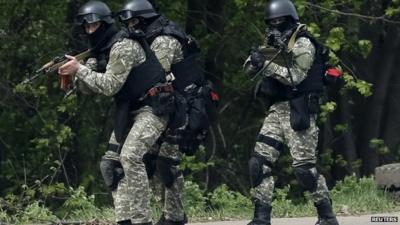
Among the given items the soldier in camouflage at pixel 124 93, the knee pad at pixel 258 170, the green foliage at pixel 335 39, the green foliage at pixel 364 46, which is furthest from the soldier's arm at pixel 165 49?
the green foliage at pixel 364 46

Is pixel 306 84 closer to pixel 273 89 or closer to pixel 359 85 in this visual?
pixel 273 89

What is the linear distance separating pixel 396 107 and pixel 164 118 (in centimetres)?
1044

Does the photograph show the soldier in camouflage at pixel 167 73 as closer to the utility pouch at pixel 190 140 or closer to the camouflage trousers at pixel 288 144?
the utility pouch at pixel 190 140

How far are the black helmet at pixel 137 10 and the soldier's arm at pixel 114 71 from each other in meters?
0.56

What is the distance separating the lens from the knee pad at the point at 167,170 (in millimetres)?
9984

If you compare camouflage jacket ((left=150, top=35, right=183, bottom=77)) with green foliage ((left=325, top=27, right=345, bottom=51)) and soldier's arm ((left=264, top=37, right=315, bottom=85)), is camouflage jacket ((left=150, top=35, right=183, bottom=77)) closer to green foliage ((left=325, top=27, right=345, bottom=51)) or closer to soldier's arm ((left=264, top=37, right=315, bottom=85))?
soldier's arm ((left=264, top=37, right=315, bottom=85))

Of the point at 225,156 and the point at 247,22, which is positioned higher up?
the point at 247,22

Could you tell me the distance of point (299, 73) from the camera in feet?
31.5

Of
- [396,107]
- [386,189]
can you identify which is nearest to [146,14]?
[386,189]

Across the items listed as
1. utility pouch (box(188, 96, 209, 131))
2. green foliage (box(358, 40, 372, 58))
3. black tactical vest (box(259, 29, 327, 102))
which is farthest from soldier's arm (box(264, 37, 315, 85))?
green foliage (box(358, 40, 372, 58))

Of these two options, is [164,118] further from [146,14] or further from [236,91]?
[236,91]

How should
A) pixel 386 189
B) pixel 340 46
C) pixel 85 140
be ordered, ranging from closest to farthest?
pixel 386 189, pixel 340 46, pixel 85 140

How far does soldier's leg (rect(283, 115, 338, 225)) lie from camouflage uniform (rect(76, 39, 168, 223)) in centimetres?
117

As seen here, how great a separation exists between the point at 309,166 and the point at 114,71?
5.78 feet
